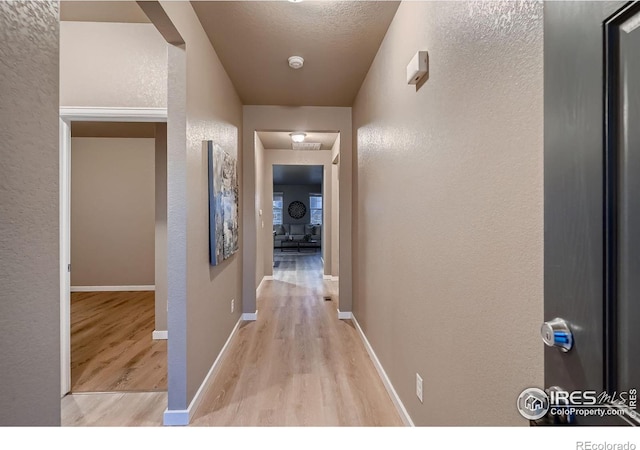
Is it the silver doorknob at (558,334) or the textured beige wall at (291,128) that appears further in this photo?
the textured beige wall at (291,128)

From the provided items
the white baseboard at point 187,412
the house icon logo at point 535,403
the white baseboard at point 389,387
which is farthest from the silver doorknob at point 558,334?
the white baseboard at point 187,412

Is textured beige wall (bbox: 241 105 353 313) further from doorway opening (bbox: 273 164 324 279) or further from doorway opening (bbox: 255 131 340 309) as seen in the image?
doorway opening (bbox: 273 164 324 279)

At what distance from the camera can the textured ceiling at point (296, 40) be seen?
1900 millimetres

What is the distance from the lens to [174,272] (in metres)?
1.74

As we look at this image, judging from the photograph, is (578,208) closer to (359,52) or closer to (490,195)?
(490,195)

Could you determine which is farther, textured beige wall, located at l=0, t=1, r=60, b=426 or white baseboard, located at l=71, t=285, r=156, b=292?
white baseboard, located at l=71, t=285, r=156, b=292

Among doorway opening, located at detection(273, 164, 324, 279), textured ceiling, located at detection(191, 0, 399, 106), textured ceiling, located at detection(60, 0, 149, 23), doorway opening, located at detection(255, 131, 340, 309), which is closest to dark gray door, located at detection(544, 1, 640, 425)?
textured ceiling, located at detection(191, 0, 399, 106)

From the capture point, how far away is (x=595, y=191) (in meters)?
0.52

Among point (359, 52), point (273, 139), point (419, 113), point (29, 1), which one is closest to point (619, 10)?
point (419, 113)

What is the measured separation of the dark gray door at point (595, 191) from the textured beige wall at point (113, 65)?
2.43 metres

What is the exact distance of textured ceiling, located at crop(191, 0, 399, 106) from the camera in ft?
6.23

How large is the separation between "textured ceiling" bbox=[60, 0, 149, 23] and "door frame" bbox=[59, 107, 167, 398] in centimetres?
62

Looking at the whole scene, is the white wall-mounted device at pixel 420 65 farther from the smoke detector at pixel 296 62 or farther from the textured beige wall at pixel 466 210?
the smoke detector at pixel 296 62

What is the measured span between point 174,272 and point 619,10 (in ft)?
6.39
